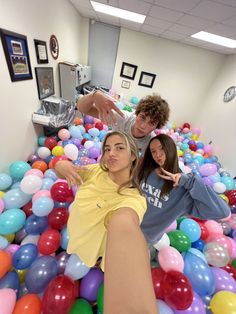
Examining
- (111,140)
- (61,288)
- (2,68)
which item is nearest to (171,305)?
(61,288)

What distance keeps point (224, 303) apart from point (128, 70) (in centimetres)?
490

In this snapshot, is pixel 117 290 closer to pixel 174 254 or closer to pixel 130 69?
pixel 174 254

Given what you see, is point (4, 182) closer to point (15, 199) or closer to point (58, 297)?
point (15, 199)

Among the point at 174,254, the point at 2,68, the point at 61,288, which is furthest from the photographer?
the point at 2,68

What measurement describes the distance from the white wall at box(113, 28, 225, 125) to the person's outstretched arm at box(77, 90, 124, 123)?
391cm

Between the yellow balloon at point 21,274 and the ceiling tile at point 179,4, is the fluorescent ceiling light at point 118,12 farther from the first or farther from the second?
the yellow balloon at point 21,274

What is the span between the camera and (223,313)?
1013 mm

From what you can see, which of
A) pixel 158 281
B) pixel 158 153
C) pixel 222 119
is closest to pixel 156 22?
pixel 222 119

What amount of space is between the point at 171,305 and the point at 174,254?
0.30 meters

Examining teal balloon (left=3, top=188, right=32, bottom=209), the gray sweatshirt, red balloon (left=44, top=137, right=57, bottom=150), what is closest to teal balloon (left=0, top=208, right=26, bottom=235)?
teal balloon (left=3, top=188, right=32, bottom=209)

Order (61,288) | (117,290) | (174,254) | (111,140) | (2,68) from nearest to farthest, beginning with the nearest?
1. (117,290)
2. (111,140)
3. (61,288)
4. (174,254)
5. (2,68)

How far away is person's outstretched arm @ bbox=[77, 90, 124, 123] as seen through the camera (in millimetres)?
1130

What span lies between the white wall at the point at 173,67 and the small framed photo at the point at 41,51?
99.9 inches

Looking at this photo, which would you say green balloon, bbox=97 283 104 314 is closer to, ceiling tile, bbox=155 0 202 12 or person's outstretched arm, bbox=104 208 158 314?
person's outstretched arm, bbox=104 208 158 314
